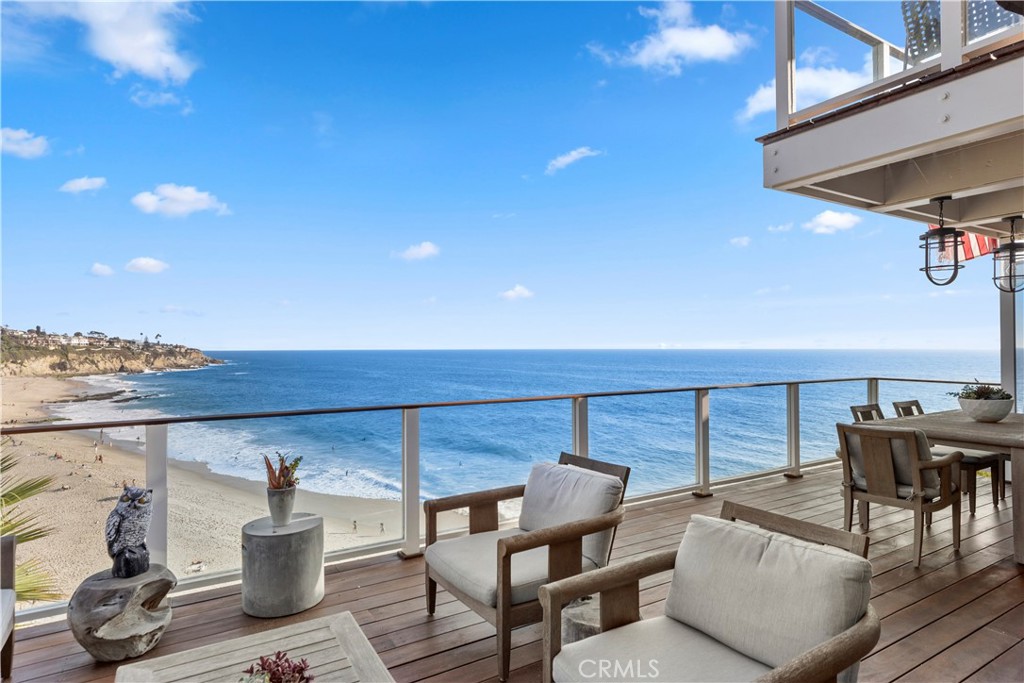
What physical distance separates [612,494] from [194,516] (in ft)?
9.40

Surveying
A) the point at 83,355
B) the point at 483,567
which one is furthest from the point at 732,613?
the point at 83,355

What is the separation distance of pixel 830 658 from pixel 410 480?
2726 millimetres

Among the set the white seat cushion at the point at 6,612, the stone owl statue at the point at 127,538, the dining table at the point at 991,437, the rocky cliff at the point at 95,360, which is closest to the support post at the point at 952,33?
the dining table at the point at 991,437

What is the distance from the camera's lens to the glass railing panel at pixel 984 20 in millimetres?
2887

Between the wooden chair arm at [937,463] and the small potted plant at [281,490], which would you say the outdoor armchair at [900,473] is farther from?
the small potted plant at [281,490]

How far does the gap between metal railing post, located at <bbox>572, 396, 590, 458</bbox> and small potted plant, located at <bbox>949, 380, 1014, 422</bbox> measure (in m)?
3.11

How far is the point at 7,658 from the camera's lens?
2.15 m

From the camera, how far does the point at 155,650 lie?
2400mm

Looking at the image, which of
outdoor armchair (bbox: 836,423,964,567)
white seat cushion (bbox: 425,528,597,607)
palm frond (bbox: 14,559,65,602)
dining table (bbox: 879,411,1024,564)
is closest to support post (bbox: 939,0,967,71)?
outdoor armchair (bbox: 836,423,964,567)

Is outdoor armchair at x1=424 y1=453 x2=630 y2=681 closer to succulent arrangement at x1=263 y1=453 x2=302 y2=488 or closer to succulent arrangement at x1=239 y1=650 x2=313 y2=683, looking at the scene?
succulent arrangement at x1=263 y1=453 x2=302 y2=488

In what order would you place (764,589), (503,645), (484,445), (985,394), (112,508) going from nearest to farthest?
(764,589) → (503,645) → (112,508) → (985,394) → (484,445)

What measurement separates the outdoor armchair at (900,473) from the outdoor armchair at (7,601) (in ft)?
14.5

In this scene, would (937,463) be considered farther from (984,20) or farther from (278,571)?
(278,571)

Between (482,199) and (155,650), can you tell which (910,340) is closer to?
(482,199)
